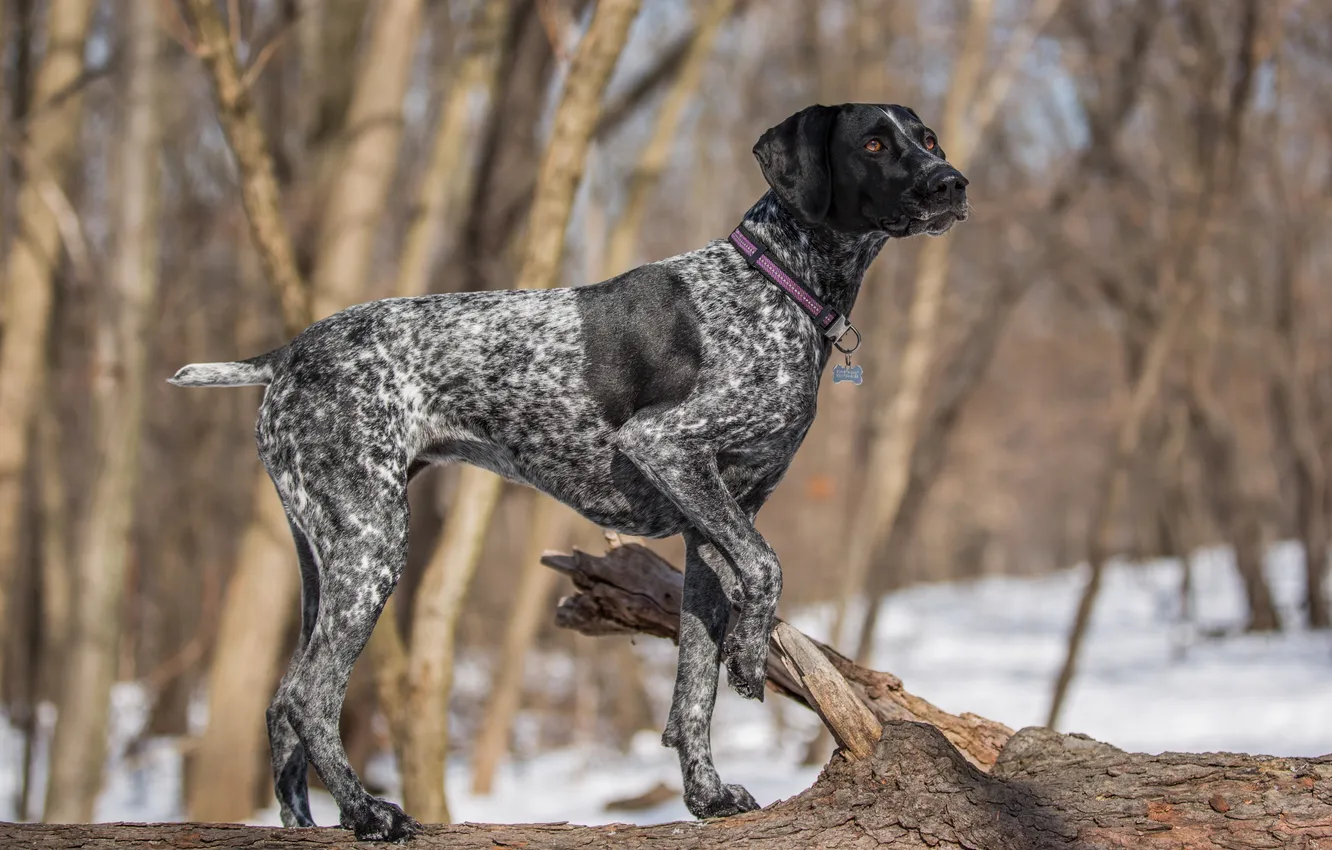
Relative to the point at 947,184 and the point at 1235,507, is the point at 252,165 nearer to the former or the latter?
the point at 947,184

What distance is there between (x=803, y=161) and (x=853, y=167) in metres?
0.14

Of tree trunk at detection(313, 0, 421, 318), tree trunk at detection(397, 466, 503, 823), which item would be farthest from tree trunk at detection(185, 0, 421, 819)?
tree trunk at detection(397, 466, 503, 823)

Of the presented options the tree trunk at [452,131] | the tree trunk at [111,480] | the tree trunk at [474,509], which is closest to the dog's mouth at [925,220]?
the tree trunk at [474,509]

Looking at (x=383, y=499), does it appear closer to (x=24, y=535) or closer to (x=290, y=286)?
(x=290, y=286)

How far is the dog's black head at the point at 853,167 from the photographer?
3.48 m

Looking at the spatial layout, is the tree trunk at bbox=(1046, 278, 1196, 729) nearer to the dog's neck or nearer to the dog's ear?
the dog's neck

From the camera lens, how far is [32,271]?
8.46m

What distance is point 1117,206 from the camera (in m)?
18.2

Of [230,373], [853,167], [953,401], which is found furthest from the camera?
[953,401]

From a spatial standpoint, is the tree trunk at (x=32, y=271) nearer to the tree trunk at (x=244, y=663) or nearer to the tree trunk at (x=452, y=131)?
the tree trunk at (x=244, y=663)

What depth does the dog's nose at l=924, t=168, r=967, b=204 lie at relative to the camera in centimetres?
336

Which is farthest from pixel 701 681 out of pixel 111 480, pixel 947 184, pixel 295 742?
pixel 111 480

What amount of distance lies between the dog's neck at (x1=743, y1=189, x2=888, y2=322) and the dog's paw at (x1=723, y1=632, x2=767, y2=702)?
1043 millimetres

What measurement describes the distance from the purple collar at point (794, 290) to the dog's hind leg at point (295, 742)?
5.19ft
